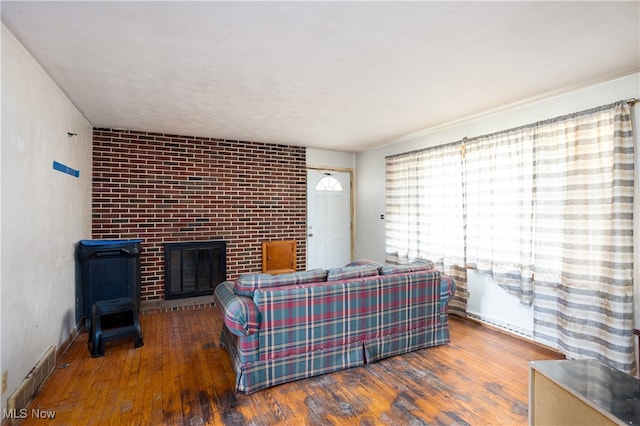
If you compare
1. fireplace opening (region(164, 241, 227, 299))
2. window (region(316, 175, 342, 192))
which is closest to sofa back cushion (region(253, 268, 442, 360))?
fireplace opening (region(164, 241, 227, 299))

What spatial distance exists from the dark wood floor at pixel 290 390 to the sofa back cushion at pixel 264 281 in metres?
0.71

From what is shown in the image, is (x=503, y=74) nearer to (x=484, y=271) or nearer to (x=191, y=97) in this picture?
(x=484, y=271)

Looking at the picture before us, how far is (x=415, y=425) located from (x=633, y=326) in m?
1.93

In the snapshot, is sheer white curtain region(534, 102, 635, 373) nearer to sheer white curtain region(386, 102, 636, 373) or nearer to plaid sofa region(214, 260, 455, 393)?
sheer white curtain region(386, 102, 636, 373)

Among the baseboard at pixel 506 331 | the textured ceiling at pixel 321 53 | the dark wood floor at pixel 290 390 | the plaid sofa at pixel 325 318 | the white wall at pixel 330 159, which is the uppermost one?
the textured ceiling at pixel 321 53

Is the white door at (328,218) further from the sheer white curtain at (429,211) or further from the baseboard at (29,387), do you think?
the baseboard at (29,387)

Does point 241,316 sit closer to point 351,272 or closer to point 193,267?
point 351,272

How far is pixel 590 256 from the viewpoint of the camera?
8.57ft

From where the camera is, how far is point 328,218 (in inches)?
224

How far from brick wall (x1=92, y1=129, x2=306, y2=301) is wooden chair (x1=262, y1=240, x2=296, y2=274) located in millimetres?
89

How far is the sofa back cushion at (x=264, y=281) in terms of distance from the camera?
2.36m

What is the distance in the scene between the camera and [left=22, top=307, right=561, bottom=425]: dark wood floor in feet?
6.48

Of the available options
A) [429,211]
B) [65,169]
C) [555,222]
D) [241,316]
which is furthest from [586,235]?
[65,169]

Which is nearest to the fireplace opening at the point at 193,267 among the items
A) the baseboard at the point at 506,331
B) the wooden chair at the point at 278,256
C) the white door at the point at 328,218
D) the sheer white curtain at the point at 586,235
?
the wooden chair at the point at 278,256
